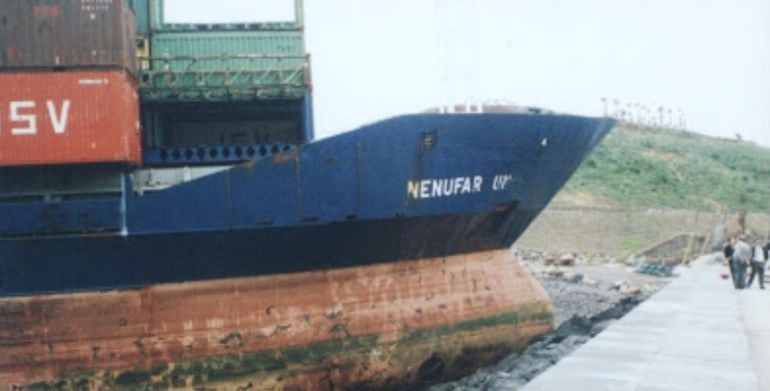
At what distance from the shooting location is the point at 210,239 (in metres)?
10.7

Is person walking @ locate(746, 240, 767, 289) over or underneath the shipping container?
underneath

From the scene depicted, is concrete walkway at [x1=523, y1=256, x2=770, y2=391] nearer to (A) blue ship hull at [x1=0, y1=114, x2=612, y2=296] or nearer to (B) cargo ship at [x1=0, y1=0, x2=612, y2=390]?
(B) cargo ship at [x1=0, y1=0, x2=612, y2=390]

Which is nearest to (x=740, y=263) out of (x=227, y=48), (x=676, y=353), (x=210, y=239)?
(x=676, y=353)

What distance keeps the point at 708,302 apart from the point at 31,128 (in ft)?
38.1

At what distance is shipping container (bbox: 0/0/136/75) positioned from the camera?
406 inches

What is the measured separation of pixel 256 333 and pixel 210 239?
5.24 ft

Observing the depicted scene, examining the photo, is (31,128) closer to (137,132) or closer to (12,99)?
(12,99)

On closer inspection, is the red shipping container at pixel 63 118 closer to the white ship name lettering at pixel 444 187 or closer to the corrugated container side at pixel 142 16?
the corrugated container side at pixel 142 16

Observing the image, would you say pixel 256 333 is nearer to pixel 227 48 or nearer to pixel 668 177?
pixel 227 48

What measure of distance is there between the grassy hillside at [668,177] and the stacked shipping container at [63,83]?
40168 mm

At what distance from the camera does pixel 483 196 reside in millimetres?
12938

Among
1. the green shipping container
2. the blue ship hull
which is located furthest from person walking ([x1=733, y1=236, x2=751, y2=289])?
the green shipping container

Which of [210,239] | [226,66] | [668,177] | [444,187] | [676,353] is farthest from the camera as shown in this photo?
[668,177]

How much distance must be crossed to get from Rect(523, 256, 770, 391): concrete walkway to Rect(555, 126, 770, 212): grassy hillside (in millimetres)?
37047
